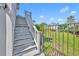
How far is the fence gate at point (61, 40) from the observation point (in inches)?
76.9

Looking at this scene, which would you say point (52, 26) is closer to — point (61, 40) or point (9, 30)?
point (61, 40)

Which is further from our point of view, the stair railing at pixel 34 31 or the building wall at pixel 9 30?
the stair railing at pixel 34 31

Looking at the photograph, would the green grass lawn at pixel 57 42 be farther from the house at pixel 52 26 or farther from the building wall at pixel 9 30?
the building wall at pixel 9 30

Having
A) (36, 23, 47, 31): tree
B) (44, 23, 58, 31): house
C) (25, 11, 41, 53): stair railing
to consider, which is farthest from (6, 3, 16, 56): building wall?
(44, 23, 58, 31): house

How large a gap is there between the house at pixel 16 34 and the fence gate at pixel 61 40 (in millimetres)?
→ 123

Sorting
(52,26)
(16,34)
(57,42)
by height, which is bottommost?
(57,42)

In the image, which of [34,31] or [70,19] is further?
[34,31]

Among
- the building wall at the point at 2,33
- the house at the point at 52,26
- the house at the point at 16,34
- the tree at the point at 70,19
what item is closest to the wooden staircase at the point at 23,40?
the house at the point at 16,34

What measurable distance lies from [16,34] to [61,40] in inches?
23.6

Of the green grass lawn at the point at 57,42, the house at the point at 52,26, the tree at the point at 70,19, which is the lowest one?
the green grass lawn at the point at 57,42

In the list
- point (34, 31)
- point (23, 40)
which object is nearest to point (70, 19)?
point (34, 31)

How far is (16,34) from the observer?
2.07 m

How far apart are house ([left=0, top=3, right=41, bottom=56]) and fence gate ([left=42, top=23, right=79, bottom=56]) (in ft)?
0.40

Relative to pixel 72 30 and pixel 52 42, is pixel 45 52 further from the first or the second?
pixel 72 30
